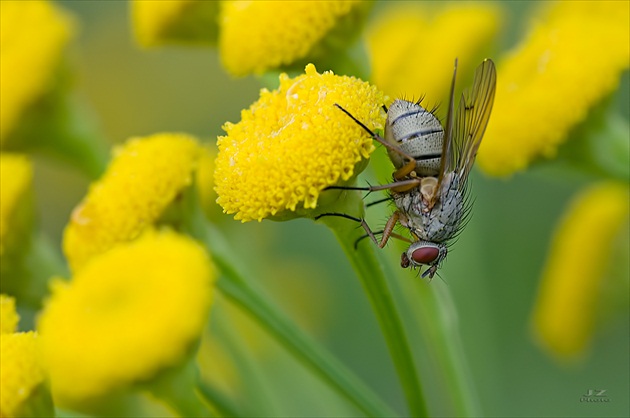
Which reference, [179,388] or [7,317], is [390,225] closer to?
[179,388]

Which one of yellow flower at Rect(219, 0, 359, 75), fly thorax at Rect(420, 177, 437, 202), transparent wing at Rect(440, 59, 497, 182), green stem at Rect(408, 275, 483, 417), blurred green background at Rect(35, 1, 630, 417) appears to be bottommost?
blurred green background at Rect(35, 1, 630, 417)

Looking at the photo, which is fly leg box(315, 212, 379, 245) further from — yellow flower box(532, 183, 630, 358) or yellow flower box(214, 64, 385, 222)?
yellow flower box(532, 183, 630, 358)

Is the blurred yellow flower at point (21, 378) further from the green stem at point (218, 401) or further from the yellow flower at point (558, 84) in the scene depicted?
the yellow flower at point (558, 84)

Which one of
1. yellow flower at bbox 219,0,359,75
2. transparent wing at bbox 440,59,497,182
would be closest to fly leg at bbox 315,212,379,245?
transparent wing at bbox 440,59,497,182

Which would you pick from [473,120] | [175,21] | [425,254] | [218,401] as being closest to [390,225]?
[425,254]

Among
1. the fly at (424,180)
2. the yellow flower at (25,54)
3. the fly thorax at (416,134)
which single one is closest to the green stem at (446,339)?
the fly at (424,180)

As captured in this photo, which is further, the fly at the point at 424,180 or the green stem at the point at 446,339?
the green stem at the point at 446,339
